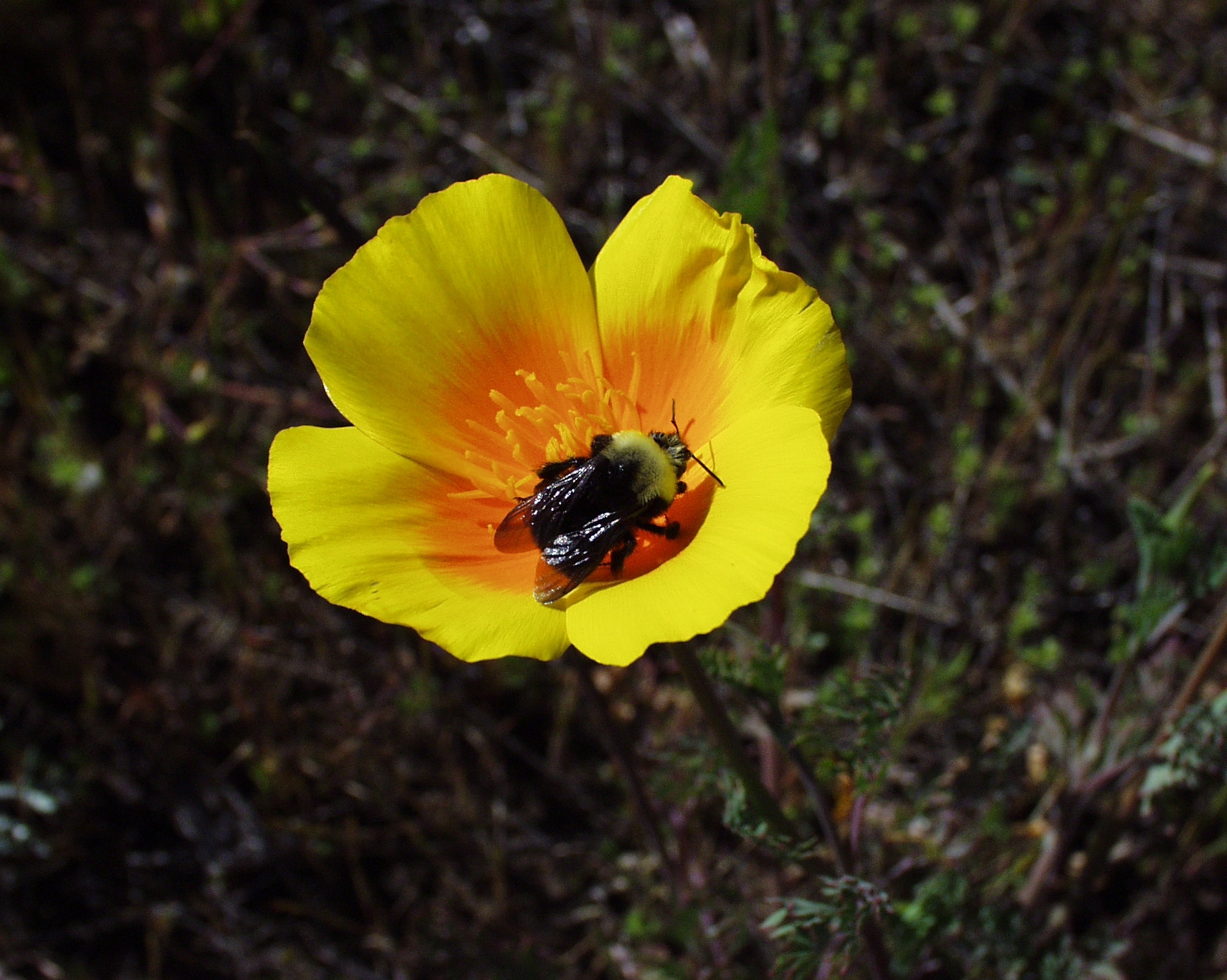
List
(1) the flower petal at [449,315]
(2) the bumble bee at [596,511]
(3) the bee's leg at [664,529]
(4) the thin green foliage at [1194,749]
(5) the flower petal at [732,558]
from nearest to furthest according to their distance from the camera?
(5) the flower petal at [732,558], (2) the bumble bee at [596,511], (3) the bee's leg at [664,529], (1) the flower petal at [449,315], (4) the thin green foliage at [1194,749]

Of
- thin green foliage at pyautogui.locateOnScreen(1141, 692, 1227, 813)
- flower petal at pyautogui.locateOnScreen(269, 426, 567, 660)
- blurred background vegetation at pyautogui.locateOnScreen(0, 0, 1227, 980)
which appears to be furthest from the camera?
blurred background vegetation at pyautogui.locateOnScreen(0, 0, 1227, 980)

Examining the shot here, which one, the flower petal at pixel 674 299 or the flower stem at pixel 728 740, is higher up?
the flower petal at pixel 674 299

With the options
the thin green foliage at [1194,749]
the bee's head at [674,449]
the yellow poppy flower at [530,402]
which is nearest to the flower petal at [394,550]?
the yellow poppy flower at [530,402]

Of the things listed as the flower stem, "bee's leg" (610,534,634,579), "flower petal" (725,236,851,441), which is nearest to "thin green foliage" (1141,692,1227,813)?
the flower stem

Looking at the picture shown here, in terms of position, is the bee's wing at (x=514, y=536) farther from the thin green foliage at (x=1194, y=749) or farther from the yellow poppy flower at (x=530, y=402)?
the thin green foliage at (x=1194, y=749)

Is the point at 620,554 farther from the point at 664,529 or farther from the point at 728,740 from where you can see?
the point at 728,740

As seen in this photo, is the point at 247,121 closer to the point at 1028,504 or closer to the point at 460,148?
the point at 460,148

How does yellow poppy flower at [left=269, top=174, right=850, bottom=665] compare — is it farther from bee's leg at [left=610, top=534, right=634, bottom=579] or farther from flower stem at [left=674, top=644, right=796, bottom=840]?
flower stem at [left=674, top=644, right=796, bottom=840]
